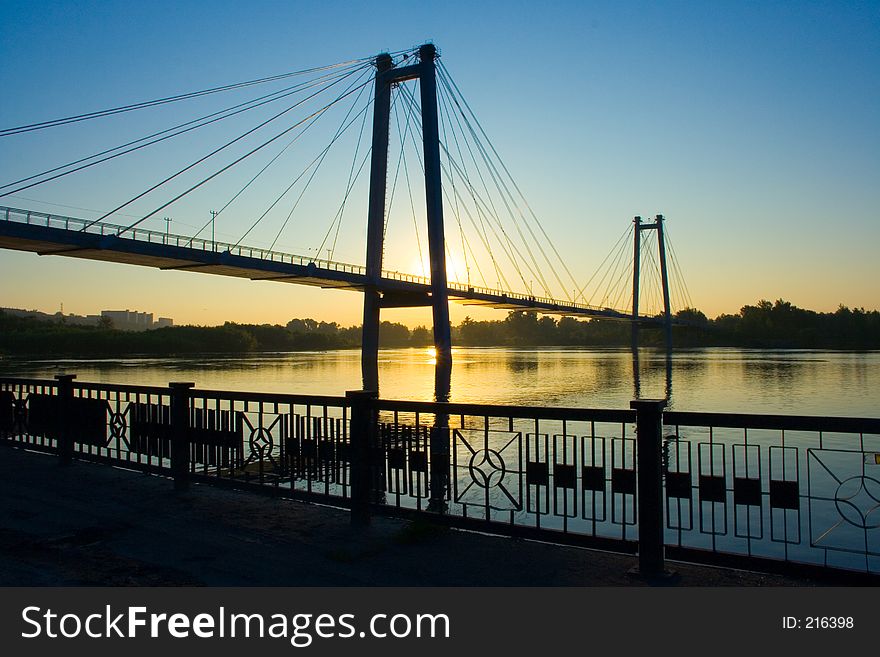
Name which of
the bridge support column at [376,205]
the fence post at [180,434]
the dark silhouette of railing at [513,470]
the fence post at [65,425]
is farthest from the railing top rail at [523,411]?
the bridge support column at [376,205]

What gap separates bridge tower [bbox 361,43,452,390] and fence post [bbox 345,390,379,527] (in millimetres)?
33300

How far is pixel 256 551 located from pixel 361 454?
1.07 meters

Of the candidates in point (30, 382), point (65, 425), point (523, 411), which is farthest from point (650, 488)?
point (30, 382)

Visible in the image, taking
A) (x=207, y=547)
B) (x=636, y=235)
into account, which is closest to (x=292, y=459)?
(x=207, y=547)

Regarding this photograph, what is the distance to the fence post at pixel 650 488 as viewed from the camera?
4266 millimetres

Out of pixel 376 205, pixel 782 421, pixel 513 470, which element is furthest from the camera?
pixel 376 205

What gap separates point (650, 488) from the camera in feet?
14.2

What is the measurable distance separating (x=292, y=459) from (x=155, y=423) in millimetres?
1916

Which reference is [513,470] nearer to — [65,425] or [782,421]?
[782,421]

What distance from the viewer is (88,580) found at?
4.21 m

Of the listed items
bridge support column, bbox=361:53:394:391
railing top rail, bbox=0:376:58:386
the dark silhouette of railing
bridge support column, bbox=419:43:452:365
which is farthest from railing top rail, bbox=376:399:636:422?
bridge support column, bbox=419:43:452:365

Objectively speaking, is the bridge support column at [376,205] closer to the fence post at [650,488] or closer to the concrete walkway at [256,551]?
the concrete walkway at [256,551]
